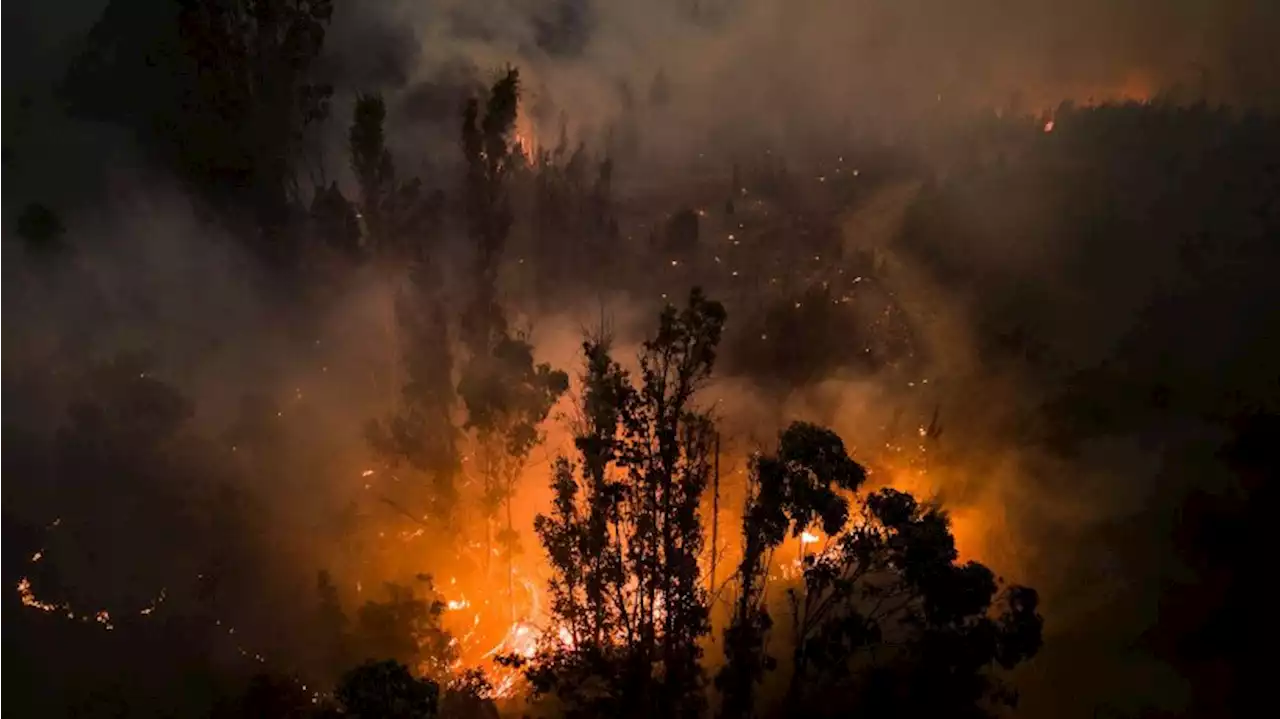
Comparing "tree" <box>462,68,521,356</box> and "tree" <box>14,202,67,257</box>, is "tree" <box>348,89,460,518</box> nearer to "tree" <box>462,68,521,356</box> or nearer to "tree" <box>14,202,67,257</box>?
"tree" <box>462,68,521,356</box>

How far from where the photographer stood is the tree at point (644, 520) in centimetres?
2238

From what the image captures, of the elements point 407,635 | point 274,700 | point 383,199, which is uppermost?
point 383,199

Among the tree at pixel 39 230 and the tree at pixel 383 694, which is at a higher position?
the tree at pixel 39 230

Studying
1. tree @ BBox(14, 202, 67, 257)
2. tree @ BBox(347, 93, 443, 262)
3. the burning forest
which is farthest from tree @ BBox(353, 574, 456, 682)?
tree @ BBox(14, 202, 67, 257)

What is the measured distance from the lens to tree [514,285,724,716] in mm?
22375

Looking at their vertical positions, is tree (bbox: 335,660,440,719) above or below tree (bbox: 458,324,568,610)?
below

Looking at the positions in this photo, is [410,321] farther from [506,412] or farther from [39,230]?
[39,230]

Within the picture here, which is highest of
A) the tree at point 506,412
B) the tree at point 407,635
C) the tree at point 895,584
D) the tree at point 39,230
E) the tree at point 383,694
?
the tree at point 39,230

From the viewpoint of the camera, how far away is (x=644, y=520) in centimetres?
2494

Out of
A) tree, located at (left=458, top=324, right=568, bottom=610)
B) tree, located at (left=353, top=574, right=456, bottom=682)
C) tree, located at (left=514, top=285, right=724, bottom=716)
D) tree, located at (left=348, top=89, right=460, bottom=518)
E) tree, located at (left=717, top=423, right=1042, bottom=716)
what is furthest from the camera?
tree, located at (left=348, top=89, right=460, bottom=518)

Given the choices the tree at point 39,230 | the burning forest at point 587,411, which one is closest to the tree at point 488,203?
the burning forest at point 587,411

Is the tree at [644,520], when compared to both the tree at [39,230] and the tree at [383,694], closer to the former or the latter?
the tree at [383,694]

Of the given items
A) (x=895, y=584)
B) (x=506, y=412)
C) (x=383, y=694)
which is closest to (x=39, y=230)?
(x=506, y=412)

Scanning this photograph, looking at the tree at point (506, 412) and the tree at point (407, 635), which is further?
the tree at point (506, 412)
